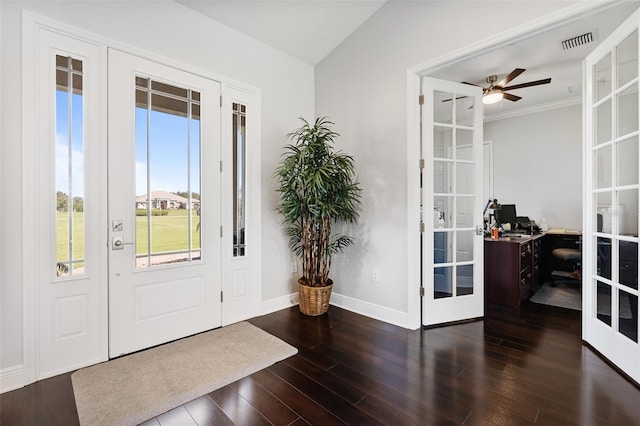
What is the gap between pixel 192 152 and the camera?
278 cm

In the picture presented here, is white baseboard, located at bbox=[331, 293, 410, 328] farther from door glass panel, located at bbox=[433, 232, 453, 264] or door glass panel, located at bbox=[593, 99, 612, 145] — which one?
door glass panel, located at bbox=[593, 99, 612, 145]

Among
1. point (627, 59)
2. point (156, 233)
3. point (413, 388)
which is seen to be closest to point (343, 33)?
point (627, 59)

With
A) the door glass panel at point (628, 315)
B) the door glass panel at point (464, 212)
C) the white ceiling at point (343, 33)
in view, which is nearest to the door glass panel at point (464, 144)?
the door glass panel at point (464, 212)

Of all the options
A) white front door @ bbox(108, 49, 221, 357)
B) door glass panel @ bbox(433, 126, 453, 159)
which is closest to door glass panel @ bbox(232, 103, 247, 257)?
white front door @ bbox(108, 49, 221, 357)

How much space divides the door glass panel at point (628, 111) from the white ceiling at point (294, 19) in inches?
86.9

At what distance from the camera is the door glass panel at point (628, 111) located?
1.97 m

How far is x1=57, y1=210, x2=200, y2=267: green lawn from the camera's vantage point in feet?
7.02

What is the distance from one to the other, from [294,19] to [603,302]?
12.1ft

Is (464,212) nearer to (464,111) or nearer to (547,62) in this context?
(464,111)

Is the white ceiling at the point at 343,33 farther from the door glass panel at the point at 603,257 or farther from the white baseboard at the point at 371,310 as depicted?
the white baseboard at the point at 371,310

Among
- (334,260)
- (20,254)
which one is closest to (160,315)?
(20,254)

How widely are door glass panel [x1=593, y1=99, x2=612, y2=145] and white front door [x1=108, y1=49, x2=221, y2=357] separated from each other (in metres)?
3.22

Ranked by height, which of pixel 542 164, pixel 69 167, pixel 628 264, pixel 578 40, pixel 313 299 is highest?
pixel 578 40

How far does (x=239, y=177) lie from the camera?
313cm
